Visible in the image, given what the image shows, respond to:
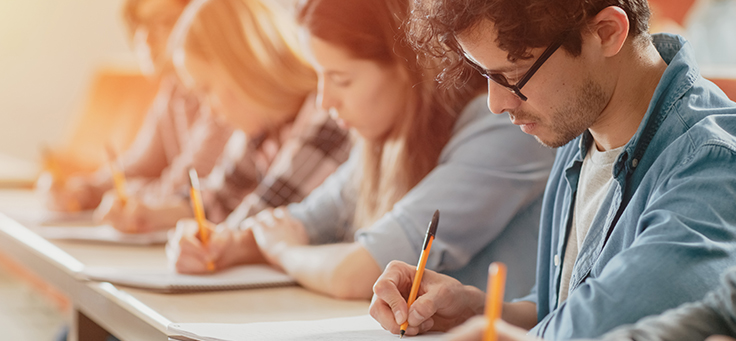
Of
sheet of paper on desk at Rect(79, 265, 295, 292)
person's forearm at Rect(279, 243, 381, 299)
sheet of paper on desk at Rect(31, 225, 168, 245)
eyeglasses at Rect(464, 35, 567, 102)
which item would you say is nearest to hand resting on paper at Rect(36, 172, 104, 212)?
sheet of paper on desk at Rect(31, 225, 168, 245)

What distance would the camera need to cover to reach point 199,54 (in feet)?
5.44

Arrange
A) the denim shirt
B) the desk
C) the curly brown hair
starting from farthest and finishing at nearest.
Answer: the desk, the curly brown hair, the denim shirt

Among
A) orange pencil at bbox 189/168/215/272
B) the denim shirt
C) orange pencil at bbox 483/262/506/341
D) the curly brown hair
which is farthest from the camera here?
orange pencil at bbox 189/168/215/272

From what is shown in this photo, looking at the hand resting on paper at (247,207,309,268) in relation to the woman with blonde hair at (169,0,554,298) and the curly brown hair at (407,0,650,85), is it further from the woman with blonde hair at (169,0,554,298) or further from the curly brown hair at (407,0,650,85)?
the curly brown hair at (407,0,650,85)

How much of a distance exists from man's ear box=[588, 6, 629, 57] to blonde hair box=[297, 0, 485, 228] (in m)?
0.41

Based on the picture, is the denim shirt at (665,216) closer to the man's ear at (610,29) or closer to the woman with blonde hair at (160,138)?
the man's ear at (610,29)

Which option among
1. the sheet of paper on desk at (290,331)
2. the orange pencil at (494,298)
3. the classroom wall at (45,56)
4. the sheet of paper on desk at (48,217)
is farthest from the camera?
the classroom wall at (45,56)

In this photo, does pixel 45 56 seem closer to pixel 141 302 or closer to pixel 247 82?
pixel 247 82

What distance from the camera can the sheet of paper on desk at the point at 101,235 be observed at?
5.14 feet

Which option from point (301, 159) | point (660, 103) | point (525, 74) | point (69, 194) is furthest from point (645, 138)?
point (69, 194)

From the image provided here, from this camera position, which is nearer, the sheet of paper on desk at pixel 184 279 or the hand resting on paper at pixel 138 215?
the sheet of paper on desk at pixel 184 279

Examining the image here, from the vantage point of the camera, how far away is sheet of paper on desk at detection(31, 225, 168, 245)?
5.14 feet

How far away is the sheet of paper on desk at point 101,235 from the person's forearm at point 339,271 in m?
0.56

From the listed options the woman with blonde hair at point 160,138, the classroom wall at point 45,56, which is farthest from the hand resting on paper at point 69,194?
the classroom wall at point 45,56
